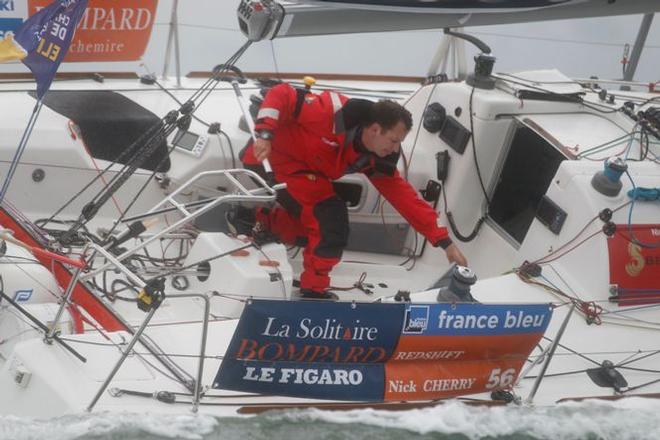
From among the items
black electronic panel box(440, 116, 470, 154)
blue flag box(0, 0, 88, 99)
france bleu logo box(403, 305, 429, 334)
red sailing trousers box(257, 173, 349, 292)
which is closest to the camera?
france bleu logo box(403, 305, 429, 334)

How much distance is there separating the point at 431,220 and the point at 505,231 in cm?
52

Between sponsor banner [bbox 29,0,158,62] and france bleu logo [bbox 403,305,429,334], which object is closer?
france bleu logo [bbox 403,305,429,334]

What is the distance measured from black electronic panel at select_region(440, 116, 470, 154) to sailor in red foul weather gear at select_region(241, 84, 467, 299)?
1.71 ft

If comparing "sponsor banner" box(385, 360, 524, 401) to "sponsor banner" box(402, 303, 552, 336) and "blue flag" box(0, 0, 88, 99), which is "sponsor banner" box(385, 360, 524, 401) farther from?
"blue flag" box(0, 0, 88, 99)

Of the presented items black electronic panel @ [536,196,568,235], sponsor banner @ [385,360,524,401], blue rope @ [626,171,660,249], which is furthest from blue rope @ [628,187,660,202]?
sponsor banner @ [385,360,524,401]

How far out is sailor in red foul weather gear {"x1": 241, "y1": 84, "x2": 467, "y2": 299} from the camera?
385cm

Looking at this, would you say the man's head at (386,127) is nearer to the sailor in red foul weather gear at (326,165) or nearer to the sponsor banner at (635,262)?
the sailor in red foul weather gear at (326,165)

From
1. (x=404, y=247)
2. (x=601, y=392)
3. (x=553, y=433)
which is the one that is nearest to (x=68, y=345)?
(x=553, y=433)

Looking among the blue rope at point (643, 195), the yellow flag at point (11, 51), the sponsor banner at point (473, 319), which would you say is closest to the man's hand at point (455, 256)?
the blue rope at point (643, 195)

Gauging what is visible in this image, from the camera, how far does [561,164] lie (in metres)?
3.89

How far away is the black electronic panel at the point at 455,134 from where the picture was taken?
14.4 feet

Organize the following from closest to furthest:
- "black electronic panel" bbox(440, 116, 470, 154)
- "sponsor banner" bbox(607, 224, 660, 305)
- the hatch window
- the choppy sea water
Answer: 1. the choppy sea water
2. "sponsor banner" bbox(607, 224, 660, 305)
3. the hatch window
4. "black electronic panel" bbox(440, 116, 470, 154)

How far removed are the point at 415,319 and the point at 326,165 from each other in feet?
4.13

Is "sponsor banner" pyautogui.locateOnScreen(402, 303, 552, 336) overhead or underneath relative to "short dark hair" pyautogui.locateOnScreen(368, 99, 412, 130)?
underneath
